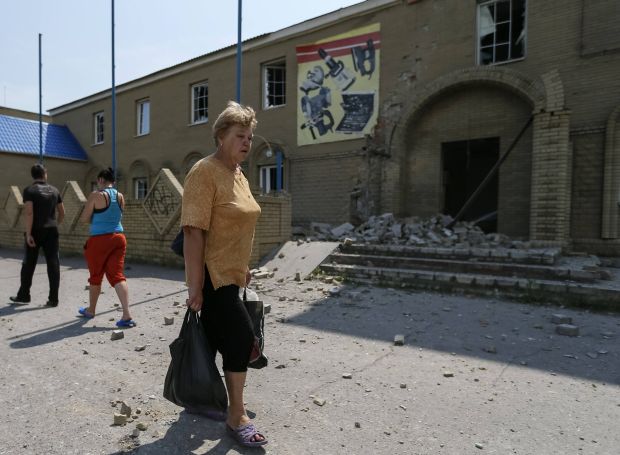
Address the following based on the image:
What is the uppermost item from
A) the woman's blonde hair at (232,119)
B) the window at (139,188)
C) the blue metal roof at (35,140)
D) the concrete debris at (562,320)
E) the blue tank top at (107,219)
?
the blue metal roof at (35,140)

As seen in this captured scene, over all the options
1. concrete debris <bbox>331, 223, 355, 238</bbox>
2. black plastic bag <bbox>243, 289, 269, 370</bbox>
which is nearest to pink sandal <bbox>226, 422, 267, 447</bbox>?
black plastic bag <bbox>243, 289, 269, 370</bbox>

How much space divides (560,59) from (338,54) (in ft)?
20.0

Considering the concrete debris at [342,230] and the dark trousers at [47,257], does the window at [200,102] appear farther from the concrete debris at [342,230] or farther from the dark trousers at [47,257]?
the dark trousers at [47,257]

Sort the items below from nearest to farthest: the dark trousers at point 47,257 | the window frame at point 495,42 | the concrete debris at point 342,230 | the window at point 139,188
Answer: the dark trousers at point 47,257 < the window frame at point 495,42 < the concrete debris at point 342,230 < the window at point 139,188

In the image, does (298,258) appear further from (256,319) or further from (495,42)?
(495,42)

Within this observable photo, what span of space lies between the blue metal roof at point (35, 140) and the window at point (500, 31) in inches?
776

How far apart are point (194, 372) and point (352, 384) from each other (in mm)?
1355

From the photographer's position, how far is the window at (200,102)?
16688 mm

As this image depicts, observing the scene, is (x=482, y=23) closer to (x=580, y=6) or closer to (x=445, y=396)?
(x=580, y=6)

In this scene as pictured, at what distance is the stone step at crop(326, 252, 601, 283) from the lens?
20.5ft

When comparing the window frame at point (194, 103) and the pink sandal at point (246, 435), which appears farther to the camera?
the window frame at point (194, 103)

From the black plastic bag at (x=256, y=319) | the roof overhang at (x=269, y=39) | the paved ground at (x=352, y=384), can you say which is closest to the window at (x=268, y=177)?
the roof overhang at (x=269, y=39)

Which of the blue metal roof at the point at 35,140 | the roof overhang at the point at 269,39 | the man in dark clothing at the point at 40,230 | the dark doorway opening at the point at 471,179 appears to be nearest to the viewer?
the man in dark clothing at the point at 40,230

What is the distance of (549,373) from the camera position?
338 centimetres
